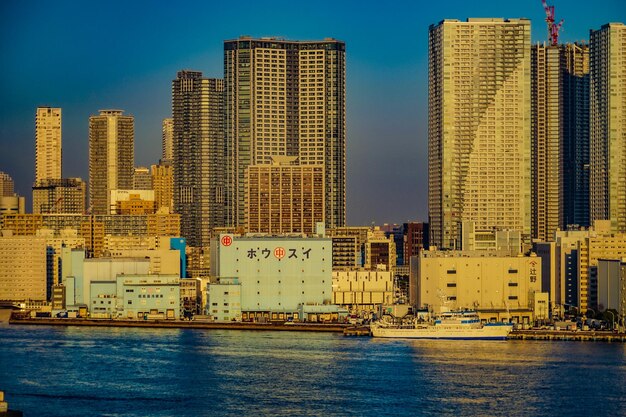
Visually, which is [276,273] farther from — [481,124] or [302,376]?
[481,124]

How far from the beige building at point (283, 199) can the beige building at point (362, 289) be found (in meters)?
16.4

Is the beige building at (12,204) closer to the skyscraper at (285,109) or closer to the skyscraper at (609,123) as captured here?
the skyscraper at (285,109)

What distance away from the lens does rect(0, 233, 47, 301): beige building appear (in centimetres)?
6875

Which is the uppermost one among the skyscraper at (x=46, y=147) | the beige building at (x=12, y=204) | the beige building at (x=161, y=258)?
the skyscraper at (x=46, y=147)

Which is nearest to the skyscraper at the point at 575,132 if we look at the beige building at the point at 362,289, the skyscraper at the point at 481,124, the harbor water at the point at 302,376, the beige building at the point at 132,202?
the skyscraper at the point at 481,124

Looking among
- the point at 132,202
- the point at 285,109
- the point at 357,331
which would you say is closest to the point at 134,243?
the point at 132,202

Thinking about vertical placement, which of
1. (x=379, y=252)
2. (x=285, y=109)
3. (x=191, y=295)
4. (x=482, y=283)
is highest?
(x=285, y=109)

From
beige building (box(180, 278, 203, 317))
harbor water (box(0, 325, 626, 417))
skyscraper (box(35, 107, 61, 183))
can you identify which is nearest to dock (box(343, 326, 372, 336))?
harbor water (box(0, 325, 626, 417))

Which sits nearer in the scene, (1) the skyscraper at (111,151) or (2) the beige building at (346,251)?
(2) the beige building at (346,251)

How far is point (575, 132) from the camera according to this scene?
302 ft

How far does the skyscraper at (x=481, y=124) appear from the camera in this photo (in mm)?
79812

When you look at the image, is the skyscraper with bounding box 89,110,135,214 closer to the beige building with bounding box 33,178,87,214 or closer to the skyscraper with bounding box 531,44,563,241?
the beige building with bounding box 33,178,87,214

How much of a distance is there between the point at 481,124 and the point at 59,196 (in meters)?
33.2

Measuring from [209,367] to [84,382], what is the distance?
4405 mm
